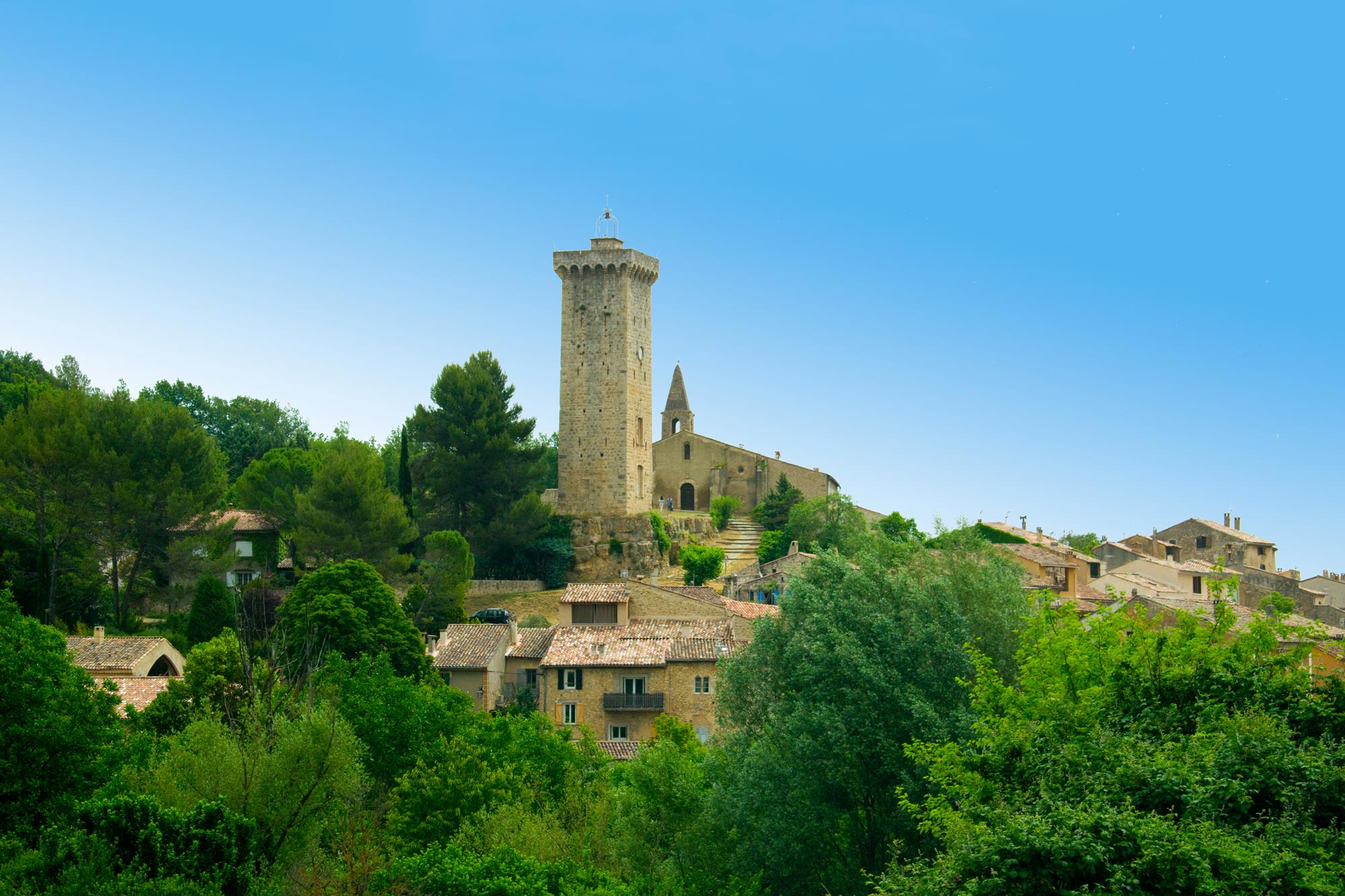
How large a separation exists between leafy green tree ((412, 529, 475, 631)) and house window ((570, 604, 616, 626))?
7.96m

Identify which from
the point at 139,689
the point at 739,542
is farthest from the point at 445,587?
the point at 739,542

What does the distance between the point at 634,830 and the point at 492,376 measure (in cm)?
4046

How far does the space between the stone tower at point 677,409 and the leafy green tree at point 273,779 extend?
197ft

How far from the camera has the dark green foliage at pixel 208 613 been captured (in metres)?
43.2

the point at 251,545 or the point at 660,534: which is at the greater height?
the point at 660,534

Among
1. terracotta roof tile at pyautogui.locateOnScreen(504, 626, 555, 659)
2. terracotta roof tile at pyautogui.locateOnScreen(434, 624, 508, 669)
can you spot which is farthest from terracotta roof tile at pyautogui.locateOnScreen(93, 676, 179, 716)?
terracotta roof tile at pyautogui.locateOnScreen(504, 626, 555, 659)

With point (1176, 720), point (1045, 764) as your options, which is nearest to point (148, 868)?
point (1045, 764)

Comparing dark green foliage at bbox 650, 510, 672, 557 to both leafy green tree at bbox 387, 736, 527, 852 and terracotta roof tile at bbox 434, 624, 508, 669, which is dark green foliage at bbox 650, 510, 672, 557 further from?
leafy green tree at bbox 387, 736, 527, 852

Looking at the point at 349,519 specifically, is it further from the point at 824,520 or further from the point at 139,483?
the point at 824,520

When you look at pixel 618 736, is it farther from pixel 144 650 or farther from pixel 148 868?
pixel 148 868

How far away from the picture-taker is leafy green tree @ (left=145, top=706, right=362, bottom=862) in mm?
22031

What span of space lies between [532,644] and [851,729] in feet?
77.6

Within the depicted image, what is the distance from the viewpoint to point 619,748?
134ft

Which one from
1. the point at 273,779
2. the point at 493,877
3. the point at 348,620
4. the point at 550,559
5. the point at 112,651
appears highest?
the point at 550,559
